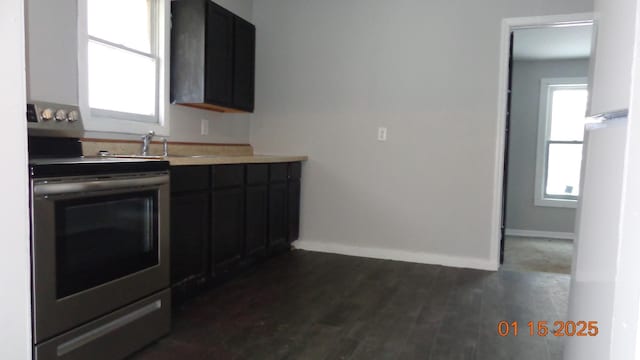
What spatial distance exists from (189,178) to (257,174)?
0.90 m

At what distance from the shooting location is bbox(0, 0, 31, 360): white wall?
116 cm

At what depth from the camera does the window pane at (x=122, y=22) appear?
280 centimetres

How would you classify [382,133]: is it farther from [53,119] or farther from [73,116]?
[53,119]

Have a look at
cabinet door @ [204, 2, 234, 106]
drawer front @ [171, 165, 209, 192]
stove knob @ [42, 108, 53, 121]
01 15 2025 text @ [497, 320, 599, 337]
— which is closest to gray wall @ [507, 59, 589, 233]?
01 15 2025 text @ [497, 320, 599, 337]

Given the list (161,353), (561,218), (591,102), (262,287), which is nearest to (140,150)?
(262,287)

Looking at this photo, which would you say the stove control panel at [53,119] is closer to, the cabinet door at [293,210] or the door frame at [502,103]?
the cabinet door at [293,210]

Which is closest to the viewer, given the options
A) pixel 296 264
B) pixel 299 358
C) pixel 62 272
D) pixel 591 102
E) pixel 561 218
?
pixel 591 102

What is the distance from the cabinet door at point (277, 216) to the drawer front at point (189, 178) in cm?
97

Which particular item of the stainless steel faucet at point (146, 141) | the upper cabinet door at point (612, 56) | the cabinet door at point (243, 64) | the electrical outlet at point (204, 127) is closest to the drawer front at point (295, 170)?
the cabinet door at point (243, 64)

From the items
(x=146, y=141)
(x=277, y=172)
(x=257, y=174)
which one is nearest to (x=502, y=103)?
(x=277, y=172)

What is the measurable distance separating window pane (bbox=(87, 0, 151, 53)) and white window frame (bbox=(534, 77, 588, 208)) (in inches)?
190

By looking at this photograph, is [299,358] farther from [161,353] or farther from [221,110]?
[221,110]

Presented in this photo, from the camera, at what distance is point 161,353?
214cm

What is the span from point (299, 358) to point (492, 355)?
92 centimetres
